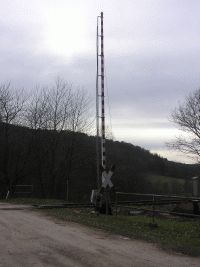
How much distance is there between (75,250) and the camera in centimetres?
1106

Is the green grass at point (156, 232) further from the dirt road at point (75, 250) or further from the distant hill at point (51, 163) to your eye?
the distant hill at point (51, 163)

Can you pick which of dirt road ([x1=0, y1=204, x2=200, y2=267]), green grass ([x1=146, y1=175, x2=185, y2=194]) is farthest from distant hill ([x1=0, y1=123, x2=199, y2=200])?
dirt road ([x1=0, y1=204, x2=200, y2=267])

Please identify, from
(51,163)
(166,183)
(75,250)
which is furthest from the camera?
(166,183)

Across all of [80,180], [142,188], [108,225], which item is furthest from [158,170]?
[108,225]

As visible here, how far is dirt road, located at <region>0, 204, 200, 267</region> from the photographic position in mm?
9615

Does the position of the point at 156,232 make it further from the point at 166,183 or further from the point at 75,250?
the point at 166,183

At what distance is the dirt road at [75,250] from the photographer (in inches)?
379

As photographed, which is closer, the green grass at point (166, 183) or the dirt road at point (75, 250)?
the dirt road at point (75, 250)

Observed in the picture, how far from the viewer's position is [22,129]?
1838 inches

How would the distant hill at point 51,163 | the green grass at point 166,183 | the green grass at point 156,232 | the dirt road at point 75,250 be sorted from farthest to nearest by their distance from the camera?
1. the green grass at point 166,183
2. the distant hill at point 51,163
3. the green grass at point 156,232
4. the dirt road at point 75,250

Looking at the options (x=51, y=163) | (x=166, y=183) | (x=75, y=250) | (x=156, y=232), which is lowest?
(x=75, y=250)

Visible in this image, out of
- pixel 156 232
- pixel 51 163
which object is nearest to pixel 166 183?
pixel 51 163

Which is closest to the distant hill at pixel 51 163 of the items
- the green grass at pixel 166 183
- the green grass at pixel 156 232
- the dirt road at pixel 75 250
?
the green grass at pixel 166 183

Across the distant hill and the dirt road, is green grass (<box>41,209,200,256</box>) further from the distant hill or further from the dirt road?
the distant hill
